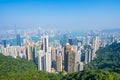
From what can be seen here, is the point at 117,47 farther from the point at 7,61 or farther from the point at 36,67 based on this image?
the point at 7,61

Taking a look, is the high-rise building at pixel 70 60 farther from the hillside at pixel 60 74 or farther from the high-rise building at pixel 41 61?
the high-rise building at pixel 41 61

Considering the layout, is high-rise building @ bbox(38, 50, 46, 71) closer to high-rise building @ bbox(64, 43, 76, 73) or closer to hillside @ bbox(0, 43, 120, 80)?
hillside @ bbox(0, 43, 120, 80)

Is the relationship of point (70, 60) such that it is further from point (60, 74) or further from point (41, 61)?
point (41, 61)

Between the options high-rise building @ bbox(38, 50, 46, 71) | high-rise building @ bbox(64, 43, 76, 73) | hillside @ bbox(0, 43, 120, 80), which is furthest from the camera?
high-rise building @ bbox(38, 50, 46, 71)

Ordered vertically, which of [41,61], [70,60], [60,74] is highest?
[70,60]

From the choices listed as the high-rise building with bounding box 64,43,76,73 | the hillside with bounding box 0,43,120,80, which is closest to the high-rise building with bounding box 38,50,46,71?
the hillside with bounding box 0,43,120,80

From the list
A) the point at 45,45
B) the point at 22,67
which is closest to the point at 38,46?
the point at 45,45

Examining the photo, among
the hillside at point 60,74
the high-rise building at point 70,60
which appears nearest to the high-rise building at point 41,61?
the hillside at point 60,74

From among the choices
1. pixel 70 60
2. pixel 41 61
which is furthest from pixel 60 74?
pixel 41 61

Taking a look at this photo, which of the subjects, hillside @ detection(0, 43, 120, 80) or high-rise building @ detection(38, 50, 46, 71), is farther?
high-rise building @ detection(38, 50, 46, 71)

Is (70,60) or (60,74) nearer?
(60,74)

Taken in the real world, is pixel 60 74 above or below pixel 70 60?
below
